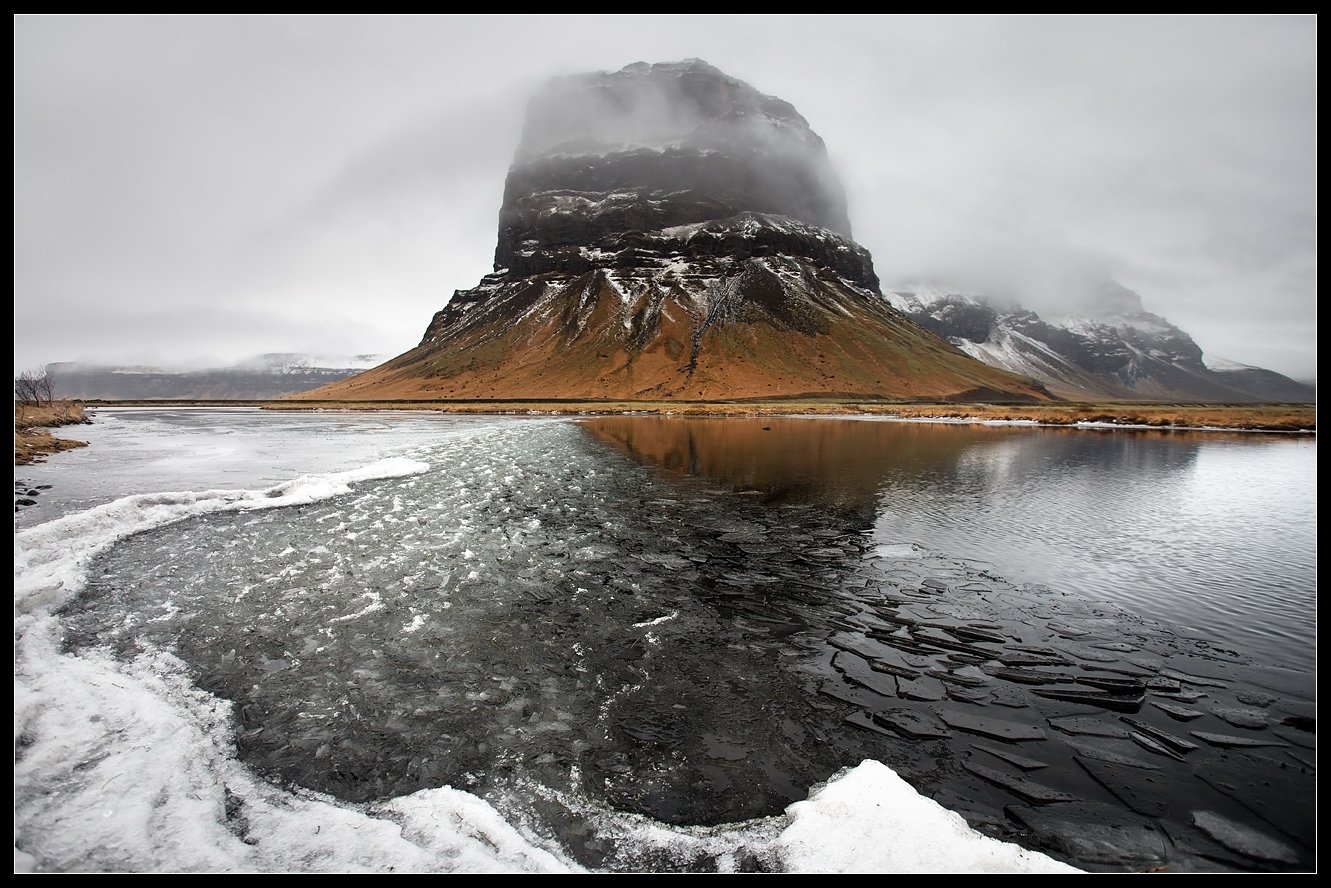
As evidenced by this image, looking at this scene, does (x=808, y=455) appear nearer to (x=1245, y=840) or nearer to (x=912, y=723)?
(x=912, y=723)

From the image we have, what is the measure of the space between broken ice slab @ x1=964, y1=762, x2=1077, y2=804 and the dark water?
0.11 ft

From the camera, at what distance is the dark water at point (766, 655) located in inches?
280

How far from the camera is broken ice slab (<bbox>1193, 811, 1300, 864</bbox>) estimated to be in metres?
6.20

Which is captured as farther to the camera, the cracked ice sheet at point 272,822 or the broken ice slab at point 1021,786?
the broken ice slab at point 1021,786

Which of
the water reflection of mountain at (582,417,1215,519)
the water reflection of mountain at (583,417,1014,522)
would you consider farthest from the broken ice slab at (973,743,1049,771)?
the water reflection of mountain at (582,417,1215,519)

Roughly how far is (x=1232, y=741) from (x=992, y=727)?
3.21 meters

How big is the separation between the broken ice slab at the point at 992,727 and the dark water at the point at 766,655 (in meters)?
0.05

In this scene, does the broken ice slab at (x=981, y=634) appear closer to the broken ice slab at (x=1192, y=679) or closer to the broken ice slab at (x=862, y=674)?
the broken ice slab at (x=1192, y=679)

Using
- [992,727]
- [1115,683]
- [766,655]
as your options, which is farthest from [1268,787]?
[766,655]

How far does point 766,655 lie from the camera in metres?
10.9

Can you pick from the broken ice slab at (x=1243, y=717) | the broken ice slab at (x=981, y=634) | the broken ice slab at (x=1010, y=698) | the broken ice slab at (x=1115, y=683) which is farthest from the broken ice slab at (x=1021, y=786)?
the broken ice slab at (x=981, y=634)

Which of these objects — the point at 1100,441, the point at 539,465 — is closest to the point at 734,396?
the point at 1100,441

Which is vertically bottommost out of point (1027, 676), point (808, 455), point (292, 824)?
point (292, 824)

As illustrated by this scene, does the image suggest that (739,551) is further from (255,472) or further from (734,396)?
(734,396)
